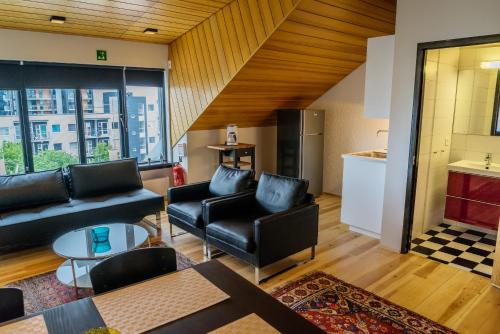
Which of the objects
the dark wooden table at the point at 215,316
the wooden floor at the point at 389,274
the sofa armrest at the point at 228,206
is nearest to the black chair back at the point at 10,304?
the dark wooden table at the point at 215,316

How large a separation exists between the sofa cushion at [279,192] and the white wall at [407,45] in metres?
0.99

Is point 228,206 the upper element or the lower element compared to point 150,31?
lower

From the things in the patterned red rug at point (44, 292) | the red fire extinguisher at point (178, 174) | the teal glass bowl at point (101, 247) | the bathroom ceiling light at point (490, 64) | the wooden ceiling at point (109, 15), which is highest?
the wooden ceiling at point (109, 15)

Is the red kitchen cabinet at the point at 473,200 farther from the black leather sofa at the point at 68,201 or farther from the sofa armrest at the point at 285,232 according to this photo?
the black leather sofa at the point at 68,201

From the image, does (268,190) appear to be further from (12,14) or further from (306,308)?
(12,14)

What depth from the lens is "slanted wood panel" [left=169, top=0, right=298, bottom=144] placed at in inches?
140

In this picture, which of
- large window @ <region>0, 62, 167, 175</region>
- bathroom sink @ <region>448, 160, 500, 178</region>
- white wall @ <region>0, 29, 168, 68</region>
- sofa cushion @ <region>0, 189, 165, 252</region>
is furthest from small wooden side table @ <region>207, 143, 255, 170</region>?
bathroom sink @ <region>448, 160, 500, 178</region>

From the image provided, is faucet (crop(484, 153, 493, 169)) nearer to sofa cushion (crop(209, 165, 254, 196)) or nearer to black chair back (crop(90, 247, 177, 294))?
sofa cushion (crop(209, 165, 254, 196))

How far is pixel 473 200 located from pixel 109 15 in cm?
457

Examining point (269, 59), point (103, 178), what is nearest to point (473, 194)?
point (269, 59)

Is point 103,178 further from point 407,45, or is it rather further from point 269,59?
point 407,45

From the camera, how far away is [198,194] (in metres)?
4.08

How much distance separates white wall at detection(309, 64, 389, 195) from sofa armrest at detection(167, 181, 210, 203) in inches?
101

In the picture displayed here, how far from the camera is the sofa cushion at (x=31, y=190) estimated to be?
12.0 ft
